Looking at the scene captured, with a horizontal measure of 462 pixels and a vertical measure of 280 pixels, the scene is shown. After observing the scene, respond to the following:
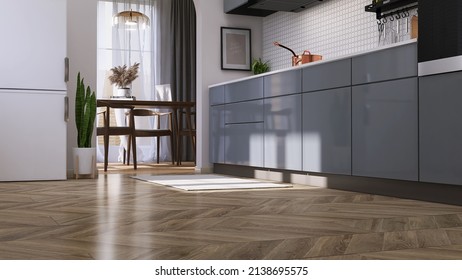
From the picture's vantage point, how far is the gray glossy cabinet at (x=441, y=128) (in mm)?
2873

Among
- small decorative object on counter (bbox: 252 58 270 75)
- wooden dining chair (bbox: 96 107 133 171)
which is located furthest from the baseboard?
wooden dining chair (bbox: 96 107 133 171)

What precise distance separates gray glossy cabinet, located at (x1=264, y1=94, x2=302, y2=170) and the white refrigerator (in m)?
1.64

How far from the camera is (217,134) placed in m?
5.65

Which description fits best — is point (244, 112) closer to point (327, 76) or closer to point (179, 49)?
point (327, 76)

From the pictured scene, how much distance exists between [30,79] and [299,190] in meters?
2.32

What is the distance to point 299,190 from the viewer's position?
151 inches

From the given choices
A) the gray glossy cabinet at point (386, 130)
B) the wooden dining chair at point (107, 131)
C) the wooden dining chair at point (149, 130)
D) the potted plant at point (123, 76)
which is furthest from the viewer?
the potted plant at point (123, 76)

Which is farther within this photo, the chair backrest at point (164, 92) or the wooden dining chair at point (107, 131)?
the chair backrest at point (164, 92)

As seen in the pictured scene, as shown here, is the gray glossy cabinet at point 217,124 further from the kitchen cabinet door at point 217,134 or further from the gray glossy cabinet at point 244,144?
the gray glossy cabinet at point 244,144

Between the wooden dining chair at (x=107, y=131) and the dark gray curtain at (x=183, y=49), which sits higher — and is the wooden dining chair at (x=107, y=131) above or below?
below

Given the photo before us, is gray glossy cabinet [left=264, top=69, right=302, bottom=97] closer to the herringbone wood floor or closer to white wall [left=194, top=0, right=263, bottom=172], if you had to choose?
the herringbone wood floor

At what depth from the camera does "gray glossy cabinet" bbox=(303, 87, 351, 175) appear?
12.2ft

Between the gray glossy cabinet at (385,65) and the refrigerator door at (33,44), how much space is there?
2.40 m

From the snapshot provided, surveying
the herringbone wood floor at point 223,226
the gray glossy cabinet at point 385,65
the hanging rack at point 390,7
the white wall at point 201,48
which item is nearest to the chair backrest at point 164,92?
the white wall at point 201,48
